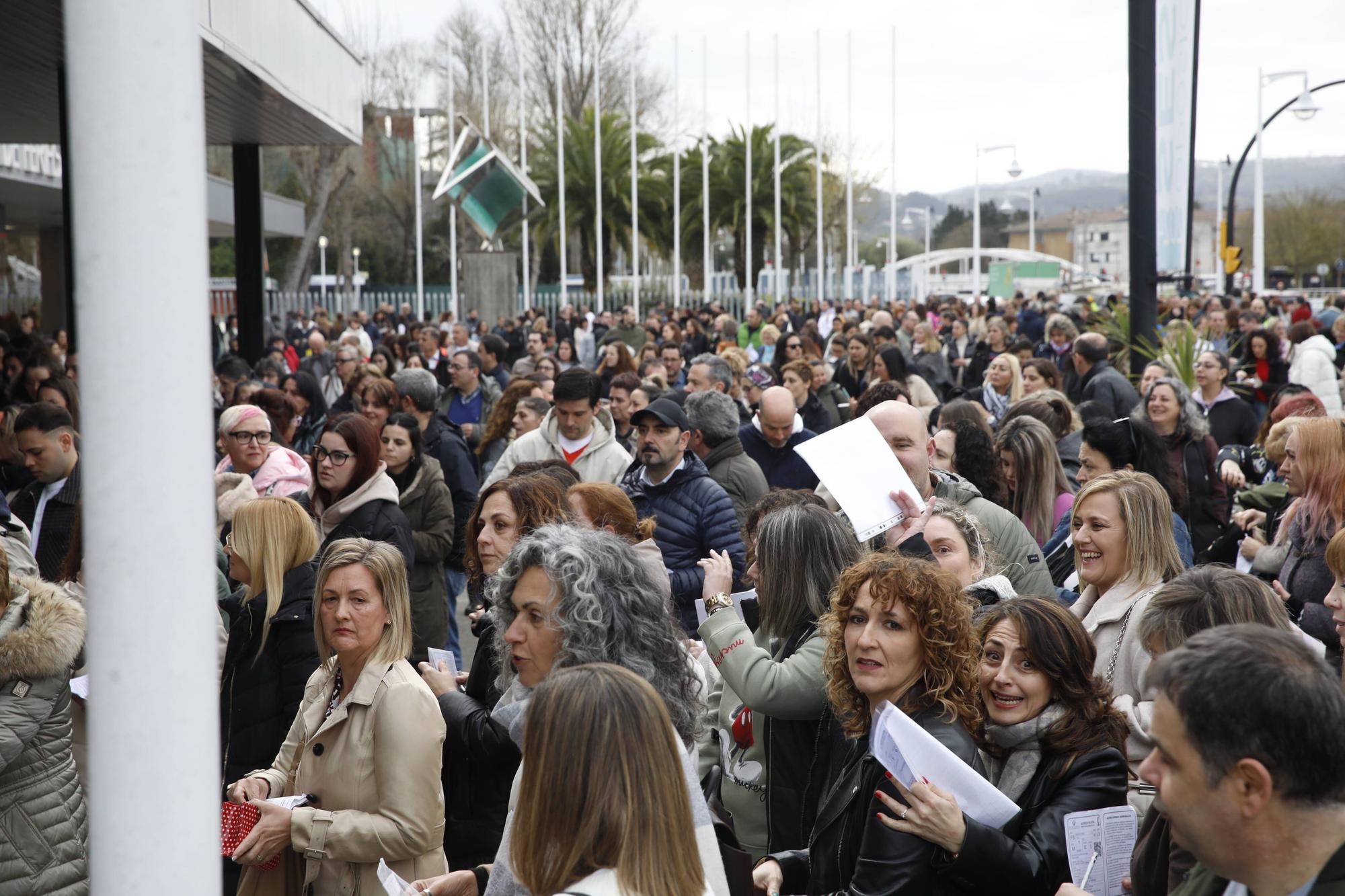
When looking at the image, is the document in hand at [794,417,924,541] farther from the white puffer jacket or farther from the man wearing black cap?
the white puffer jacket

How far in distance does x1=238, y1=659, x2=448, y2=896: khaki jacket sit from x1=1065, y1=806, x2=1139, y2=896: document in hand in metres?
1.71

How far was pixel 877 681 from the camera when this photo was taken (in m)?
3.41

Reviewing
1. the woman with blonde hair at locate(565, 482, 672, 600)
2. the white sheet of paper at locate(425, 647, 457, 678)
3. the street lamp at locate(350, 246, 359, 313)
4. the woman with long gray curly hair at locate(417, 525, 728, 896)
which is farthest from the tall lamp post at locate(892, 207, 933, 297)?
the woman with long gray curly hair at locate(417, 525, 728, 896)

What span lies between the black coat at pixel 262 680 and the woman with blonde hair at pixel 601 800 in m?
2.23

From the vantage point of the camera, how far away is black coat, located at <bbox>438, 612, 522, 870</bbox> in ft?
12.7

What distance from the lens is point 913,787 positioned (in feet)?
9.88

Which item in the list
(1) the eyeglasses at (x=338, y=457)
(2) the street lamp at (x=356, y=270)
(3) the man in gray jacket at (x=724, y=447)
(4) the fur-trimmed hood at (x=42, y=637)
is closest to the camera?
(4) the fur-trimmed hood at (x=42, y=637)

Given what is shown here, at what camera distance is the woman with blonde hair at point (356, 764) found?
3570 millimetres

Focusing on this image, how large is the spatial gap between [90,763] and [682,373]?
13782 mm

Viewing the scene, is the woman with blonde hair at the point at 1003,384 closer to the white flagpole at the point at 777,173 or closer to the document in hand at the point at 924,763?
the document in hand at the point at 924,763

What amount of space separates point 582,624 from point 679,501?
3.05 meters

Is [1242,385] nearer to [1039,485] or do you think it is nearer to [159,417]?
[1039,485]

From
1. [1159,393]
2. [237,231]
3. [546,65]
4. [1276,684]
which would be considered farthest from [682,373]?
[546,65]

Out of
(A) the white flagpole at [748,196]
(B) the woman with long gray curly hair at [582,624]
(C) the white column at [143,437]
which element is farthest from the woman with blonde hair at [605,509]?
(A) the white flagpole at [748,196]
